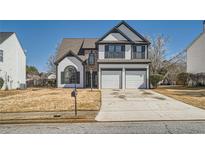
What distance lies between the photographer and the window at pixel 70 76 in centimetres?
2653

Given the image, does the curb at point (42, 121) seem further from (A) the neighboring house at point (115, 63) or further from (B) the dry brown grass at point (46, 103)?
(A) the neighboring house at point (115, 63)

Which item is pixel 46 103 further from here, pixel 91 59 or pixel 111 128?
pixel 91 59

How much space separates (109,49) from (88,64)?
3.73m

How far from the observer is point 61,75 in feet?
87.4

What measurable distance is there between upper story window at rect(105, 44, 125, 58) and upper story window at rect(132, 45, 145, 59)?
4.13ft

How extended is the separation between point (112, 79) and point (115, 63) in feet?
5.83

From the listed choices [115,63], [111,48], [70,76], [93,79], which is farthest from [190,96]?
[70,76]

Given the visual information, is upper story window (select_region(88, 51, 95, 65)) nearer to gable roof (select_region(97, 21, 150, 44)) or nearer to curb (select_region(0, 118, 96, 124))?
gable roof (select_region(97, 21, 150, 44))

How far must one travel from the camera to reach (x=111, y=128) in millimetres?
7020

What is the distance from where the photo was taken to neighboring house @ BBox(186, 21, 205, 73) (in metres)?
28.2

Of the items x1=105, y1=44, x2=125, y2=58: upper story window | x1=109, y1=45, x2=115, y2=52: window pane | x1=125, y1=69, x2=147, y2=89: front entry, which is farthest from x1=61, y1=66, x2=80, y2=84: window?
x1=125, y1=69, x2=147, y2=89: front entry

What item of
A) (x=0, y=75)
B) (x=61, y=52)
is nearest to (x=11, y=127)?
(x=0, y=75)

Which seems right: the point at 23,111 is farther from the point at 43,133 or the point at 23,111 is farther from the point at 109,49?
the point at 109,49

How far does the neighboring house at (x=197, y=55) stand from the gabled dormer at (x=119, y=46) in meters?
7.80
